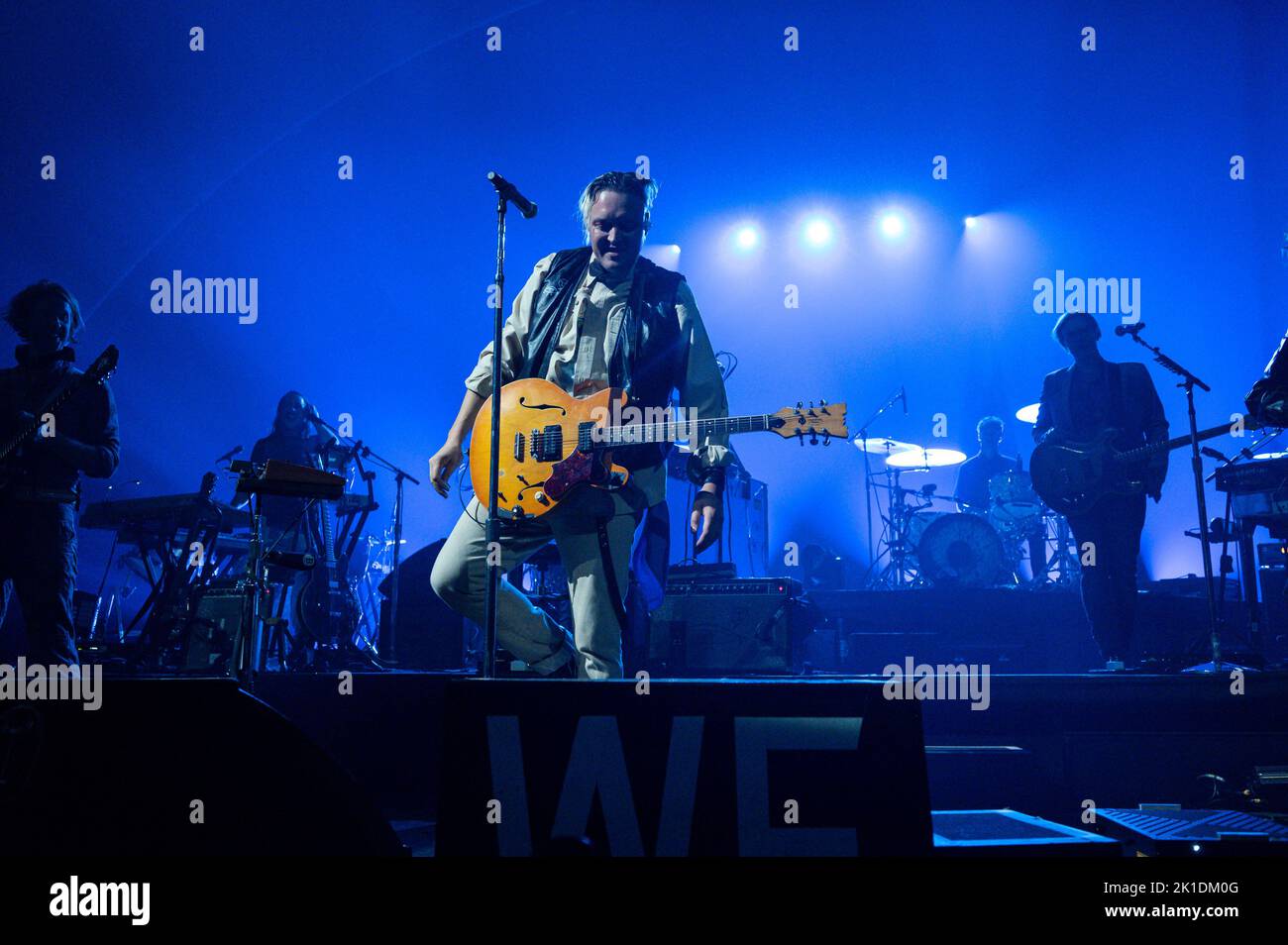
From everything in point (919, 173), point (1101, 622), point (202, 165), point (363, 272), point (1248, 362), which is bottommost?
point (1101, 622)

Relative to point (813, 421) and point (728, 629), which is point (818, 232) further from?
point (813, 421)

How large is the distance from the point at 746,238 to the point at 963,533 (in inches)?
192

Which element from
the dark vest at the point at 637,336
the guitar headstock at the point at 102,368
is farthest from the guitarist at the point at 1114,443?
the guitar headstock at the point at 102,368

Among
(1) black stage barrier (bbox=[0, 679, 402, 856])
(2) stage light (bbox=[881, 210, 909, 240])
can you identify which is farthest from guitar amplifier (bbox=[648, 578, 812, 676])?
(2) stage light (bbox=[881, 210, 909, 240])

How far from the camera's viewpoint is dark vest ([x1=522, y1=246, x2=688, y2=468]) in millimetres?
3461

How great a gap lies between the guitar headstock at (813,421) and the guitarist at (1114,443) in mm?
2664

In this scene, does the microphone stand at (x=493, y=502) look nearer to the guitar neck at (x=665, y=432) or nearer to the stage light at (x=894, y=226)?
the guitar neck at (x=665, y=432)

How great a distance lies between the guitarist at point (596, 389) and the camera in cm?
325

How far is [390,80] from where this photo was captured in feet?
30.8

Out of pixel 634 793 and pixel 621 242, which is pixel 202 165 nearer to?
pixel 621 242

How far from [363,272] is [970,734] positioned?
8.32 metres

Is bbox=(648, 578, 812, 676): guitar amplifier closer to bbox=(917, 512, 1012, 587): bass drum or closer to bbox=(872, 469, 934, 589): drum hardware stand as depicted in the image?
bbox=(917, 512, 1012, 587): bass drum
